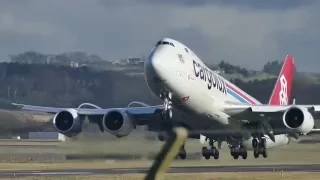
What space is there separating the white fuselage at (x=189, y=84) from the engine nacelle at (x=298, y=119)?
3.11 m

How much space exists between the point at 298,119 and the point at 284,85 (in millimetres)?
19119

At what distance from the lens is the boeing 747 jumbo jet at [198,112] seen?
44.1 m

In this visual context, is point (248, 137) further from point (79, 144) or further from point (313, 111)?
point (79, 144)

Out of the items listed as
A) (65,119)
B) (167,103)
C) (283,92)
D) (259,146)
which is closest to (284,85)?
(283,92)

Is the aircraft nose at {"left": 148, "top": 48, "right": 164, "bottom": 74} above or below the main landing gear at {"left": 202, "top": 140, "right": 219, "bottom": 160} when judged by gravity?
above

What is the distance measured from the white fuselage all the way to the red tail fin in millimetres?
16937

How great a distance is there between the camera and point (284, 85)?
69.2 m

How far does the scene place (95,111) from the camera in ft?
179

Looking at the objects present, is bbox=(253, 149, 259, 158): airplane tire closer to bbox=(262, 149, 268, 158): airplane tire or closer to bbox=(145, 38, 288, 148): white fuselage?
bbox=(262, 149, 268, 158): airplane tire

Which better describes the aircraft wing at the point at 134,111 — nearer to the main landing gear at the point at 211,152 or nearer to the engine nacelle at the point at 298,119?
the main landing gear at the point at 211,152

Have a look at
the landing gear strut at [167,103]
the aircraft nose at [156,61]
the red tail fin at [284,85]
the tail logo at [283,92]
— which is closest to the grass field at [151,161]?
the landing gear strut at [167,103]

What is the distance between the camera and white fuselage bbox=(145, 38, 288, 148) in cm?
4372

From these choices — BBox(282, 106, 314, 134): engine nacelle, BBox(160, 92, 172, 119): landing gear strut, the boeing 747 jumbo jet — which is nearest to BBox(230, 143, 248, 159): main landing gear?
the boeing 747 jumbo jet

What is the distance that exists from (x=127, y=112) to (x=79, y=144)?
32.4 m
